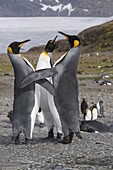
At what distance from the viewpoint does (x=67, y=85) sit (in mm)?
6148

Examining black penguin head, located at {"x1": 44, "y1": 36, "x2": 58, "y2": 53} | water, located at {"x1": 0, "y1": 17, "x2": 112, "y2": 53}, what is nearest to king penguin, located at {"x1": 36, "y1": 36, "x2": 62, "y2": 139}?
black penguin head, located at {"x1": 44, "y1": 36, "x2": 58, "y2": 53}

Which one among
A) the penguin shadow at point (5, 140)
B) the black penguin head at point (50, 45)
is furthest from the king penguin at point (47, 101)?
the penguin shadow at point (5, 140)

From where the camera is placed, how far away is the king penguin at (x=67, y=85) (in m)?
6.12

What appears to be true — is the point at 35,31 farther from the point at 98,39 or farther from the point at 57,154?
the point at 57,154

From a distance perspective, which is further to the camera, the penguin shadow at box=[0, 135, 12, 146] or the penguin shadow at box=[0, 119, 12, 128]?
the penguin shadow at box=[0, 119, 12, 128]

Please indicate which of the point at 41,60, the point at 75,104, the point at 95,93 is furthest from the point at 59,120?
the point at 95,93

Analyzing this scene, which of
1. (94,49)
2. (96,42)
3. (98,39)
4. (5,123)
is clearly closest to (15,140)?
(5,123)

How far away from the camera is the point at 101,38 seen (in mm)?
39156

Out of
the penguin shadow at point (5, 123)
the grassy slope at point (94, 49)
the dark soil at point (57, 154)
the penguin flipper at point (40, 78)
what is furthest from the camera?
the grassy slope at point (94, 49)

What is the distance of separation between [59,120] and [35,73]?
614mm

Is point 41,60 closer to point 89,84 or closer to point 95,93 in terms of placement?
point 95,93

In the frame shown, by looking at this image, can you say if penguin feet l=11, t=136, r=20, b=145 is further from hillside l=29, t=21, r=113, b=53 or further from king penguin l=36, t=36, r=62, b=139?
hillside l=29, t=21, r=113, b=53

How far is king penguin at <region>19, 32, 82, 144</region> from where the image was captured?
6117 mm

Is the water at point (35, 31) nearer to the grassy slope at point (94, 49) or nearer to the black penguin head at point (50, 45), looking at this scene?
the grassy slope at point (94, 49)
